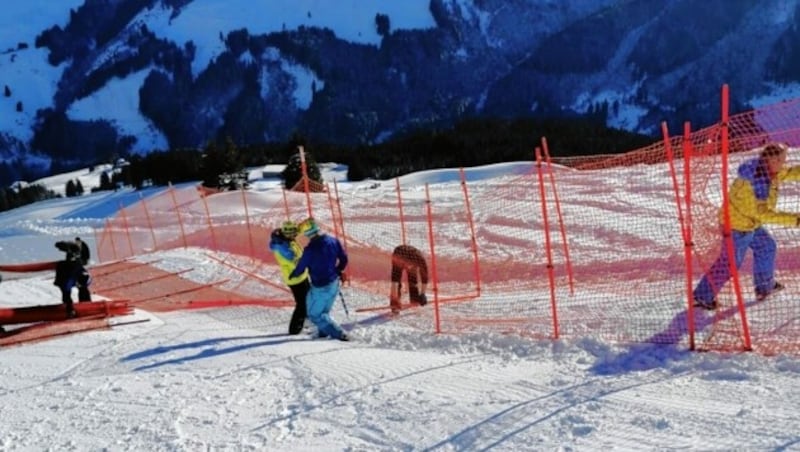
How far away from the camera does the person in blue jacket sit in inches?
337

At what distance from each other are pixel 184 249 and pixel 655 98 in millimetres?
134957

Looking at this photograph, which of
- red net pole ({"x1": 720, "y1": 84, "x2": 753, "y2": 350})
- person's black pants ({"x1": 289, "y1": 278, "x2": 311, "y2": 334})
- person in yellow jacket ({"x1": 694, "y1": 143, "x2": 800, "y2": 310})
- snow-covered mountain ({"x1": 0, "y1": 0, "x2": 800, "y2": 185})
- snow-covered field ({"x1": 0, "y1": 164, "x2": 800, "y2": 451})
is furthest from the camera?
snow-covered mountain ({"x1": 0, "y1": 0, "x2": 800, "y2": 185})

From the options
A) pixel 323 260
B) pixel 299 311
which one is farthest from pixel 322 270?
pixel 299 311

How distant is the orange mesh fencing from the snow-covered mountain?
412 ft

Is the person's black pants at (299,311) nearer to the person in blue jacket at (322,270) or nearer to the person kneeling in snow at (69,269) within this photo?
the person in blue jacket at (322,270)

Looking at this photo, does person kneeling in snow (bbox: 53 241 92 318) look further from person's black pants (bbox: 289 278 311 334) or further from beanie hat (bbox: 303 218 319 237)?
beanie hat (bbox: 303 218 319 237)

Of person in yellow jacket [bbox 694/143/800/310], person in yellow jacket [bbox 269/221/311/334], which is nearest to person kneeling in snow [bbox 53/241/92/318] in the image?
person in yellow jacket [bbox 269/221/311/334]

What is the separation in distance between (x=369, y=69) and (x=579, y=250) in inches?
5678

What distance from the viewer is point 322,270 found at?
859 cm

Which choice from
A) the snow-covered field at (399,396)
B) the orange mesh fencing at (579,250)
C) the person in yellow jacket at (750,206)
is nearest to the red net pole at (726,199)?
the orange mesh fencing at (579,250)

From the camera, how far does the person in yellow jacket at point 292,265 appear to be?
9.22 m

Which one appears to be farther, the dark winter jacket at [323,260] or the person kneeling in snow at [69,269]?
the person kneeling in snow at [69,269]

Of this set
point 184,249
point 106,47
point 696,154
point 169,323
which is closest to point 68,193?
point 184,249

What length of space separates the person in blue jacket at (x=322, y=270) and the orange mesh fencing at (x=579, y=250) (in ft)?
3.82
